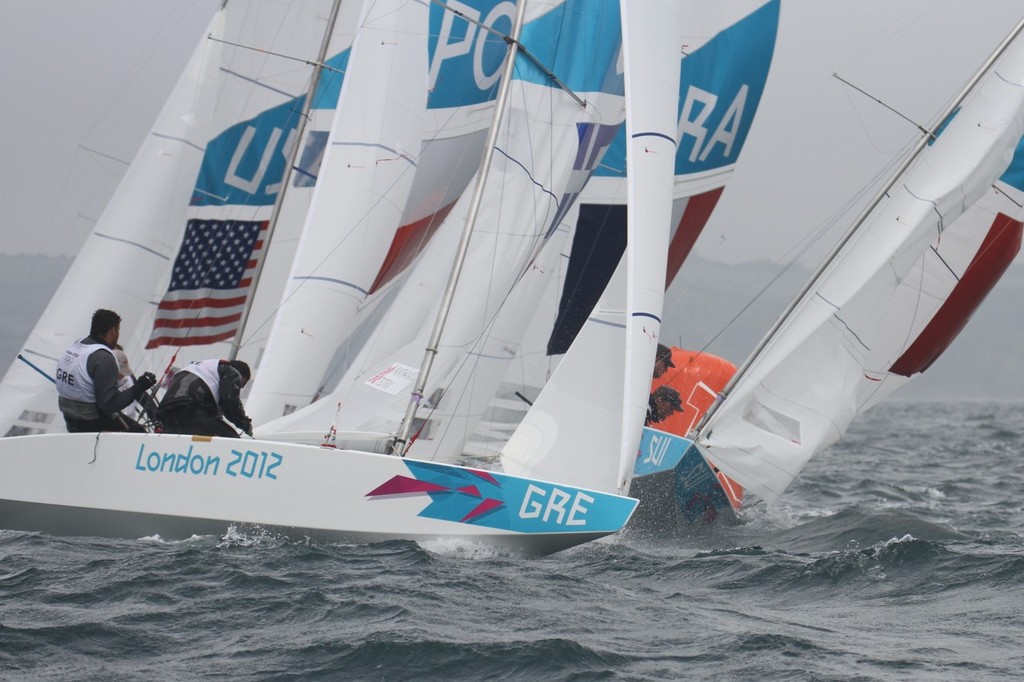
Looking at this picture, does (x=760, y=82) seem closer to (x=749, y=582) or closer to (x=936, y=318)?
(x=936, y=318)

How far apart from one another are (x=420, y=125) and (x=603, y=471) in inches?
106

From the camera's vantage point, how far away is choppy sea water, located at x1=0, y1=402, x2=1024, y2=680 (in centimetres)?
451

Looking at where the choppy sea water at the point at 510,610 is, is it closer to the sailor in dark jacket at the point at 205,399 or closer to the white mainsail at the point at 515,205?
the sailor in dark jacket at the point at 205,399

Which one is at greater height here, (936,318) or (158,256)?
(936,318)

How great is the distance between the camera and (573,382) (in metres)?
7.35

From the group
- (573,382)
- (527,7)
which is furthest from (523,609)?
(527,7)

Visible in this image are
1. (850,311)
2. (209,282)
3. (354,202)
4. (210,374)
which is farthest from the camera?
(209,282)

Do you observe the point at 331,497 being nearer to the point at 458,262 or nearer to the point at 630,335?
the point at 458,262

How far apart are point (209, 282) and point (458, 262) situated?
374 cm

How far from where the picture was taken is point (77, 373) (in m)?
6.63

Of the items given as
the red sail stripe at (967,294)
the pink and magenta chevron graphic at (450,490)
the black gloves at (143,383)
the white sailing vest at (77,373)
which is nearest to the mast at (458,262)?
the pink and magenta chevron graphic at (450,490)

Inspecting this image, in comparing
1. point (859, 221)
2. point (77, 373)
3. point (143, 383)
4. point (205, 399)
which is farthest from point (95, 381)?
point (859, 221)

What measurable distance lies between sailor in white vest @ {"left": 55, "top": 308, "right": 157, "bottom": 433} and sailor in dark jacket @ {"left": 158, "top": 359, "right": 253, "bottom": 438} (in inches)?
6.2

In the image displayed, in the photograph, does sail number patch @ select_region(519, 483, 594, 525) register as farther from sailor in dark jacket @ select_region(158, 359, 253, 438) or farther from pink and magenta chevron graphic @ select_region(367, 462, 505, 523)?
sailor in dark jacket @ select_region(158, 359, 253, 438)
